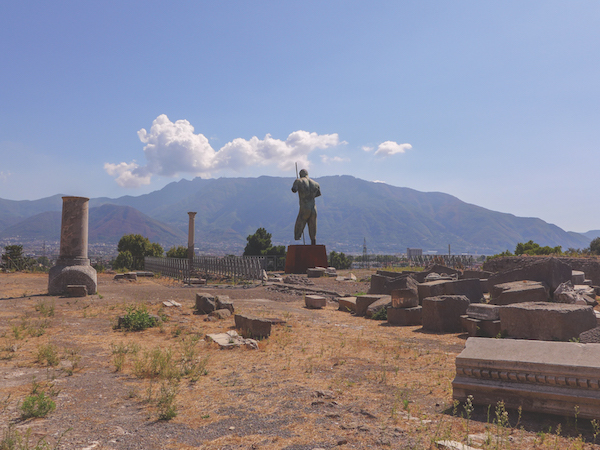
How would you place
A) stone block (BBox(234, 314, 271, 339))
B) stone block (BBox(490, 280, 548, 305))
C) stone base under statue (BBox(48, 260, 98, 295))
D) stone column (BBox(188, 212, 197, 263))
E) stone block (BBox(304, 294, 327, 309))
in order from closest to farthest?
stone block (BBox(234, 314, 271, 339))
stone block (BBox(490, 280, 548, 305))
stone block (BBox(304, 294, 327, 309))
stone base under statue (BBox(48, 260, 98, 295))
stone column (BBox(188, 212, 197, 263))

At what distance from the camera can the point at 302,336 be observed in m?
8.46

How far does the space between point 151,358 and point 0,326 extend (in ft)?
15.5

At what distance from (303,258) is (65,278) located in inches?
533

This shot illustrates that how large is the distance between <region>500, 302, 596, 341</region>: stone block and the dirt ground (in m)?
1.13

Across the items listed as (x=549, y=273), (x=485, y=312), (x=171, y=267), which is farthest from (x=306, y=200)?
(x=485, y=312)

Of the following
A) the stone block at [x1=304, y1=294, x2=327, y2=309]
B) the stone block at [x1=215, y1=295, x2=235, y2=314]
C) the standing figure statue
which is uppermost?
the standing figure statue

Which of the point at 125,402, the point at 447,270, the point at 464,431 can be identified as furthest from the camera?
the point at 447,270

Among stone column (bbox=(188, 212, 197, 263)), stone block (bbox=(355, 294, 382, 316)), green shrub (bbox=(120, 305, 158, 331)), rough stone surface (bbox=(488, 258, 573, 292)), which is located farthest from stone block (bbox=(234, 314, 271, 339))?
stone column (bbox=(188, 212, 197, 263))

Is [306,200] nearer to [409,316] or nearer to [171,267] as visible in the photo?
[171,267]

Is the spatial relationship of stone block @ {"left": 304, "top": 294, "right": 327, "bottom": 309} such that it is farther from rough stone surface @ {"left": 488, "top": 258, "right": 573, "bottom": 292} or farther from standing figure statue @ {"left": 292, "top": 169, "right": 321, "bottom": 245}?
standing figure statue @ {"left": 292, "top": 169, "right": 321, "bottom": 245}

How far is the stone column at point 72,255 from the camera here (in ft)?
43.9

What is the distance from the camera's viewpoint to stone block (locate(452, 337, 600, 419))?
377cm

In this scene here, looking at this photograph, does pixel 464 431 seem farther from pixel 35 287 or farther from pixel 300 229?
pixel 300 229

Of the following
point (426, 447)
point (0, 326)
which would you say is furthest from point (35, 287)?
point (426, 447)
